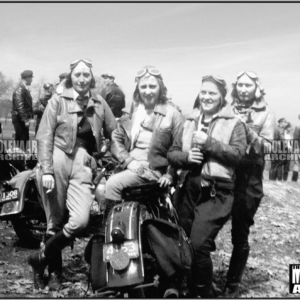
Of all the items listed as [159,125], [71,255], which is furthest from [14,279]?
[159,125]

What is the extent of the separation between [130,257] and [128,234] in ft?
0.47

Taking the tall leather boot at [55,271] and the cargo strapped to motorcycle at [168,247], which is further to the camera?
the tall leather boot at [55,271]

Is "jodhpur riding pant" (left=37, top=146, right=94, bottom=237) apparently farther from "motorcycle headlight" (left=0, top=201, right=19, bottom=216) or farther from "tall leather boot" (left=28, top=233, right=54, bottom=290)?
"motorcycle headlight" (left=0, top=201, right=19, bottom=216)

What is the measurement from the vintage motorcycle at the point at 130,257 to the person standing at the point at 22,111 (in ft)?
14.6

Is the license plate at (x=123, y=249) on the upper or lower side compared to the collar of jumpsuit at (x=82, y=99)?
lower

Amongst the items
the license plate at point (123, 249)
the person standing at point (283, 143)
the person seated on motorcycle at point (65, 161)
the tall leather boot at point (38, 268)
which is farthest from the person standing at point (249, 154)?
the person standing at point (283, 143)

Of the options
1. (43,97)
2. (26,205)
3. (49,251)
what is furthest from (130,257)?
(43,97)

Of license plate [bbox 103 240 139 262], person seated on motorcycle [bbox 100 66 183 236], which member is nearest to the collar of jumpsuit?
person seated on motorcycle [bbox 100 66 183 236]

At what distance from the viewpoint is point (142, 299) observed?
9.50ft

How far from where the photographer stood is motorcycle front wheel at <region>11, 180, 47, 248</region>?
4.73m

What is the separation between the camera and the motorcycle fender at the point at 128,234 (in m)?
2.80

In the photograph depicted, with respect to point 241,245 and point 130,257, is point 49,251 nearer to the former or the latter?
point 130,257

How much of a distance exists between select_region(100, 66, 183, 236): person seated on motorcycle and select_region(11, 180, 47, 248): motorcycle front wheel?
1443 millimetres

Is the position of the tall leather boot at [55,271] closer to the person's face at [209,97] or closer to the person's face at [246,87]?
the person's face at [209,97]
